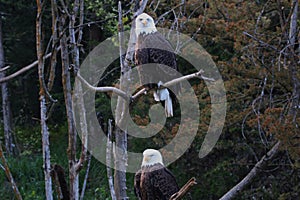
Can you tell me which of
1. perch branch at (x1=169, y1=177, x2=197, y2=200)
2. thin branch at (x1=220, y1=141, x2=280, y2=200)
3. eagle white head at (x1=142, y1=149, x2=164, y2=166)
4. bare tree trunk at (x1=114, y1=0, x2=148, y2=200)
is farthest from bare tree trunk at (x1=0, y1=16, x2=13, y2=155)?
perch branch at (x1=169, y1=177, x2=197, y2=200)

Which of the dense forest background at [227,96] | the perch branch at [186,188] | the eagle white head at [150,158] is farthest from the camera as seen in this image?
the dense forest background at [227,96]

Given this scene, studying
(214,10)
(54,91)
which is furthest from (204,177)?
(54,91)

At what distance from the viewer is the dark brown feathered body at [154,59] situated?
4223 millimetres

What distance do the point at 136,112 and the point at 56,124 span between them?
273 centimetres

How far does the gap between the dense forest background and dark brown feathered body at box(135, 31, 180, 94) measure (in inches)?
9.0

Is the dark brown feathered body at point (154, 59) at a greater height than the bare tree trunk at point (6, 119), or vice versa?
the dark brown feathered body at point (154, 59)

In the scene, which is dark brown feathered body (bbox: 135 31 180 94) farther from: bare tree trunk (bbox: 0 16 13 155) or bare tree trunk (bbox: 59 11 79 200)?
bare tree trunk (bbox: 0 16 13 155)

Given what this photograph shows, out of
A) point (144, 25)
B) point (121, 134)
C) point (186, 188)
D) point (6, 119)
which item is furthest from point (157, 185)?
point (6, 119)

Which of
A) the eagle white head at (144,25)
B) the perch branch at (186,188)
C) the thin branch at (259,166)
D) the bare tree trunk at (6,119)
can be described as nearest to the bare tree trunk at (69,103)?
the perch branch at (186,188)

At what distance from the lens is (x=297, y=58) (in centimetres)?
487

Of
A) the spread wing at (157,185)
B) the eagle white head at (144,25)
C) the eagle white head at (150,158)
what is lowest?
the spread wing at (157,185)

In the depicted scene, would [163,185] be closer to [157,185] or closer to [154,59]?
[157,185]

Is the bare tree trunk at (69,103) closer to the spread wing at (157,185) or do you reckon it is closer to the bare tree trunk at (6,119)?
the spread wing at (157,185)

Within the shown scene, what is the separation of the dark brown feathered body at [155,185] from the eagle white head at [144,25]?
1029 millimetres
